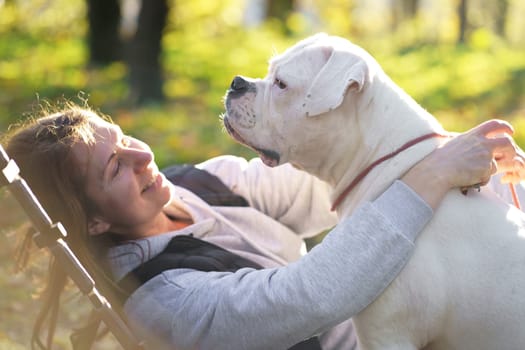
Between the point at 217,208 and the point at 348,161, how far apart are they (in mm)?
525

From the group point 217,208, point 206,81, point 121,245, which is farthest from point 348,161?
point 206,81

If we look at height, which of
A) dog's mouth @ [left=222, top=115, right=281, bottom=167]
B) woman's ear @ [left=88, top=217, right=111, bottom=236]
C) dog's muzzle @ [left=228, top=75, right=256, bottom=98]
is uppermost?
dog's muzzle @ [left=228, top=75, right=256, bottom=98]

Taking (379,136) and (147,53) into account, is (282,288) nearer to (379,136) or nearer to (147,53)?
(379,136)

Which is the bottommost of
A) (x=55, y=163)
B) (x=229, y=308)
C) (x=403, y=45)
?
(x=403, y=45)

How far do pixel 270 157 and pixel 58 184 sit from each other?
0.67 metres

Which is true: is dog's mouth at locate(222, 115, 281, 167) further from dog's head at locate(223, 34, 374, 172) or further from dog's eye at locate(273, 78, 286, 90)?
dog's eye at locate(273, 78, 286, 90)

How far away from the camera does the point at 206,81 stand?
402 inches

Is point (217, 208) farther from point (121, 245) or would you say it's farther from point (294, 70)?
point (294, 70)

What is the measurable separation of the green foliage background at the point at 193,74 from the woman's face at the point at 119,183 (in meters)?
1.36

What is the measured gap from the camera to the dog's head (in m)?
2.55

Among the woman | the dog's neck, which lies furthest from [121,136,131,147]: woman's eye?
the dog's neck

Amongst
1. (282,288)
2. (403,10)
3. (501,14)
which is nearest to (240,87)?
(282,288)

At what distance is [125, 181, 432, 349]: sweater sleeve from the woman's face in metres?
0.36

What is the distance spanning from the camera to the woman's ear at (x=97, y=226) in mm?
2697
